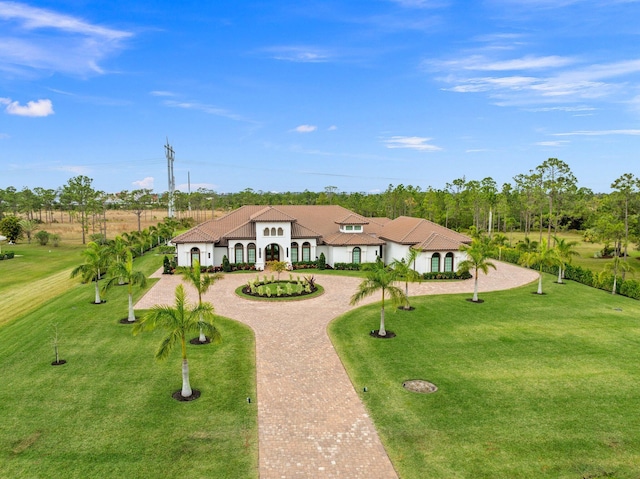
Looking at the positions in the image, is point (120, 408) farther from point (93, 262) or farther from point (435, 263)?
point (435, 263)

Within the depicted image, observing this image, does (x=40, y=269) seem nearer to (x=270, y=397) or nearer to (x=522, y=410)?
(x=270, y=397)

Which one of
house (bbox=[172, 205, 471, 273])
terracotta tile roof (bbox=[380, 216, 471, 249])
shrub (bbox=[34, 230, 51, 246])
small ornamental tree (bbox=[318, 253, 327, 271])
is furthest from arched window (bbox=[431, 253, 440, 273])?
shrub (bbox=[34, 230, 51, 246])

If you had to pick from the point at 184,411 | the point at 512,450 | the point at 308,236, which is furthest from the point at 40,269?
the point at 512,450

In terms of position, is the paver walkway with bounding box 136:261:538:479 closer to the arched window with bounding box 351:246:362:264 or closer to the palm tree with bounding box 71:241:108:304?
the palm tree with bounding box 71:241:108:304

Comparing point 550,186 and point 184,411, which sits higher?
point 550,186

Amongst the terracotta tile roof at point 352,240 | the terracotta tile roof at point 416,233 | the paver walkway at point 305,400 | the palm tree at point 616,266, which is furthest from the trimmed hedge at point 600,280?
the paver walkway at point 305,400
